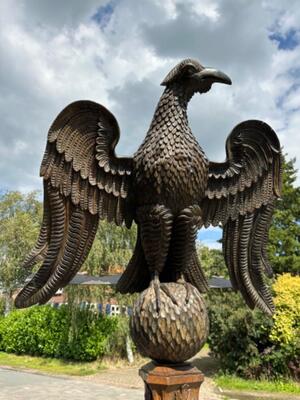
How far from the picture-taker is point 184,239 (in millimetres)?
3205

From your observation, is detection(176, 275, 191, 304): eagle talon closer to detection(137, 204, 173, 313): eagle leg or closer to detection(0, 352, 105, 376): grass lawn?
detection(137, 204, 173, 313): eagle leg

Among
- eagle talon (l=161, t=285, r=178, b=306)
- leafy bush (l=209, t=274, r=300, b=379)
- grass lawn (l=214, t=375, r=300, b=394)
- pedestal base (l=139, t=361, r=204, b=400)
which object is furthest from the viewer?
leafy bush (l=209, t=274, r=300, b=379)

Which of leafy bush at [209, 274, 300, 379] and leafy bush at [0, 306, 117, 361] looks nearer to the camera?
leafy bush at [209, 274, 300, 379]

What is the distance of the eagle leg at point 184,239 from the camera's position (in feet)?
10.3

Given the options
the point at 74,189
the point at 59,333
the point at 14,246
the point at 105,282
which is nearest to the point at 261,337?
the point at 105,282

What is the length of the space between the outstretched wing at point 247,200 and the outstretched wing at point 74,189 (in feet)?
2.88

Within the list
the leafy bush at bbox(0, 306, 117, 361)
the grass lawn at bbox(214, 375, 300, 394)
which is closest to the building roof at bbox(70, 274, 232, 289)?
the leafy bush at bbox(0, 306, 117, 361)

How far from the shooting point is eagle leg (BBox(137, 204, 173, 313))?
307cm

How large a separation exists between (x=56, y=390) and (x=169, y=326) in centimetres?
664

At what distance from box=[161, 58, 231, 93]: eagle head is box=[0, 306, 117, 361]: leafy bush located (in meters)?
9.62

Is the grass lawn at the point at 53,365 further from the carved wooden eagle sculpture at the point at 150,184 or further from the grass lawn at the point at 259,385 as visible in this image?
the carved wooden eagle sculpture at the point at 150,184

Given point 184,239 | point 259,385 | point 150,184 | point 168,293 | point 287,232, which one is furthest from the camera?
point 287,232

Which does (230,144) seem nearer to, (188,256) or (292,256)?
(188,256)

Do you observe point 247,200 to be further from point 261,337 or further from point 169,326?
point 261,337
